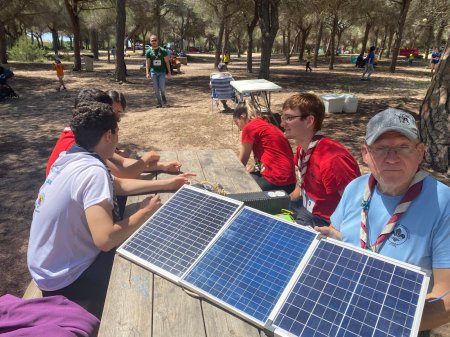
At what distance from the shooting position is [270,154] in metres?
3.96

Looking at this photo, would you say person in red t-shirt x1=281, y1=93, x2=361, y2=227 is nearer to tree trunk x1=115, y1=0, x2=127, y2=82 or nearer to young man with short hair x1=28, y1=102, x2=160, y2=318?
young man with short hair x1=28, y1=102, x2=160, y2=318

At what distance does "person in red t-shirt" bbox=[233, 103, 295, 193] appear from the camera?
391 cm

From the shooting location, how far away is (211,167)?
11.4 ft

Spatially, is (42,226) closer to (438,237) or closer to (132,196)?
(132,196)

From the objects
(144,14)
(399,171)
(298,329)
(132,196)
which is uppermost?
(144,14)

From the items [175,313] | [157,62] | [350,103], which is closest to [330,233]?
[175,313]

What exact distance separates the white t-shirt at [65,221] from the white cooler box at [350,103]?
9.11 m

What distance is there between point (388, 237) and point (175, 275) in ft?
3.77

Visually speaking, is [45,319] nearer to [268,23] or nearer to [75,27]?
[268,23]

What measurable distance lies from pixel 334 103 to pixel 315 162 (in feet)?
24.9

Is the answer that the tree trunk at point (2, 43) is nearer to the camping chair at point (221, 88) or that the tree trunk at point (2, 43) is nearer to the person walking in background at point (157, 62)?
the person walking in background at point (157, 62)

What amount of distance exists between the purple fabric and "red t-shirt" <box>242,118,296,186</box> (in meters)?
2.54

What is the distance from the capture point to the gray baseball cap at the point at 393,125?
176 centimetres

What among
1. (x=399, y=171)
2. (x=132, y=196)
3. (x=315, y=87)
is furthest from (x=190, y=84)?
(x=399, y=171)
